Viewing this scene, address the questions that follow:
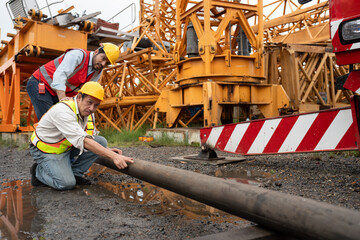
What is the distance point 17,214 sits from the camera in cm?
211

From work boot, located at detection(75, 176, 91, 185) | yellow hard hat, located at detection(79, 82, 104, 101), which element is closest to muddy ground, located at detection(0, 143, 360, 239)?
work boot, located at detection(75, 176, 91, 185)

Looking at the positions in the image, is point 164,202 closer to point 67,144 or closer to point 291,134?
point 67,144

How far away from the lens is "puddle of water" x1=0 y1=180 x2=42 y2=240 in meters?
1.77

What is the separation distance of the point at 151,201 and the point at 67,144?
1055mm

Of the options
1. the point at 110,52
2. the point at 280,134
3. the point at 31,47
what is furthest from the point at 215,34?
the point at 31,47

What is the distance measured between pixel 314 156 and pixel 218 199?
9.67 feet

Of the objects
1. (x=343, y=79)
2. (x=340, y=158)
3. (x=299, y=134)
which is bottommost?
(x=340, y=158)

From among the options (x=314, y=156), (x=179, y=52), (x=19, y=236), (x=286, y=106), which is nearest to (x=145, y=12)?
(x=179, y=52)

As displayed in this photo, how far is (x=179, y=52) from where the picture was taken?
6.84 m

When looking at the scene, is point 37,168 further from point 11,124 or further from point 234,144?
point 11,124

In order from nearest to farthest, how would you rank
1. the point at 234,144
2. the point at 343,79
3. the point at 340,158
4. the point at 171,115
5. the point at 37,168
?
the point at 343,79, the point at 37,168, the point at 234,144, the point at 340,158, the point at 171,115

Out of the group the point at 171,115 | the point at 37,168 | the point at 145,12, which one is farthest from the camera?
the point at 145,12

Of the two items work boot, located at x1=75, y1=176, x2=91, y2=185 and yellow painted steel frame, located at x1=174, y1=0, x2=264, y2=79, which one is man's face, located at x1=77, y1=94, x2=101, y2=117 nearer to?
work boot, located at x1=75, y1=176, x2=91, y2=185

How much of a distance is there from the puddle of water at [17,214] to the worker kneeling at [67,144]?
232 mm
